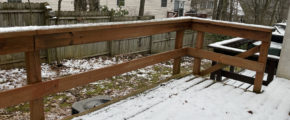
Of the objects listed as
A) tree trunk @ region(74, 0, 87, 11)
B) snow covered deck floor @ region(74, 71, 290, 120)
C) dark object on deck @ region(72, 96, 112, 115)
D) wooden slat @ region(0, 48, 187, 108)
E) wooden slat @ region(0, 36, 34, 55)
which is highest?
tree trunk @ region(74, 0, 87, 11)

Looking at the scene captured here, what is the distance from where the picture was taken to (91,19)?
919 centimetres

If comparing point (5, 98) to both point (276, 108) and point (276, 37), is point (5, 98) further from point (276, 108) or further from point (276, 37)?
point (276, 37)

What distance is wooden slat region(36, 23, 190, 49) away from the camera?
246 cm

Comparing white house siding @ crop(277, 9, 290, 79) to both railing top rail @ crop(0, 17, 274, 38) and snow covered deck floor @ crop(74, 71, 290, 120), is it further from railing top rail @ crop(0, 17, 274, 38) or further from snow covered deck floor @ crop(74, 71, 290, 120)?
railing top rail @ crop(0, 17, 274, 38)

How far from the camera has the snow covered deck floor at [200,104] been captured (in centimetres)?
309

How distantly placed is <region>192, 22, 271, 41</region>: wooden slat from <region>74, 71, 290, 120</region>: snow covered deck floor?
2.79 feet

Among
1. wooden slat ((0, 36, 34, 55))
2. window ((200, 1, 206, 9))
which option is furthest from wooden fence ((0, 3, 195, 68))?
window ((200, 1, 206, 9))

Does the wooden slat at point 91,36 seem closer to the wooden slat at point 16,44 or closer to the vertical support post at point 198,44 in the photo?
the wooden slat at point 16,44

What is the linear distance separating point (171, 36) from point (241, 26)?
849cm

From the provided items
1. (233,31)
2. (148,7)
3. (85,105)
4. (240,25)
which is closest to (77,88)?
(85,105)

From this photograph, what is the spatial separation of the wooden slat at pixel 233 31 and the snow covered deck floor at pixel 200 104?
0.85 m

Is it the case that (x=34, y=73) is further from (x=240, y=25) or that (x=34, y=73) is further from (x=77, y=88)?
(x=77, y=88)

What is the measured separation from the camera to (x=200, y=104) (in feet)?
11.3

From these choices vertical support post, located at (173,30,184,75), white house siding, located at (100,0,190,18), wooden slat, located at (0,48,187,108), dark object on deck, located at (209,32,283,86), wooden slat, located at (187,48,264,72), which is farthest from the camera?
white house siding, located at (100,0,190,18)
